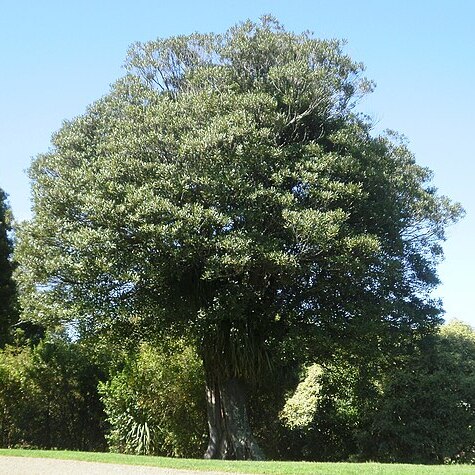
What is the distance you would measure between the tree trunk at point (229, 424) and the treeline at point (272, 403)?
2.16 m

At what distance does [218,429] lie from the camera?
17.7 meters

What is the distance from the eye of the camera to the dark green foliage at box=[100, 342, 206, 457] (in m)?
19.9

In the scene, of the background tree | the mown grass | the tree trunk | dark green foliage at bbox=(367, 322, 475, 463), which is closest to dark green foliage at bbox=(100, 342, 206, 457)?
the tree trunk

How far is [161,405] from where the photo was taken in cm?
2016

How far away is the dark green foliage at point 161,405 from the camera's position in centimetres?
1994

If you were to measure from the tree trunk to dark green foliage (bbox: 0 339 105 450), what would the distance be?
5.80 meters

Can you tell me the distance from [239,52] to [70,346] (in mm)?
12904

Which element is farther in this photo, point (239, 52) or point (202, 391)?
point (202, 391)

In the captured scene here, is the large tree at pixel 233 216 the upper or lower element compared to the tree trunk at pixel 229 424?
upper

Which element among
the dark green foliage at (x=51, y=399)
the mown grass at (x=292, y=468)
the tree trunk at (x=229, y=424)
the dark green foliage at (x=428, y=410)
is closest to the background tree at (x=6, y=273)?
the dark green foliage at (x=51, y=399)

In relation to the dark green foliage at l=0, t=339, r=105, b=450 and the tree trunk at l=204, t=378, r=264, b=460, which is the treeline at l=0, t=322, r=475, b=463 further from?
the tree trunk at l=204, t=378, r=264, b=460

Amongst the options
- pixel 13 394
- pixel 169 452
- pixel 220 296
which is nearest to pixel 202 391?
pixel 169 452

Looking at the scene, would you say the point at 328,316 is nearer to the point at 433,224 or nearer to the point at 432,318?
the point at 432,318

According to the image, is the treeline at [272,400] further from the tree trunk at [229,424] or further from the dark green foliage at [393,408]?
the tree trunk at [229,424]
